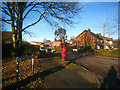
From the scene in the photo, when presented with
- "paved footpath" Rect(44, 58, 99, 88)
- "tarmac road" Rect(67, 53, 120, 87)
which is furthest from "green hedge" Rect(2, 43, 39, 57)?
"paved footpath" Rect(44, 58, 99, 88)

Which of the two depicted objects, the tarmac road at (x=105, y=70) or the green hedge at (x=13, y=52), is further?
the green hedge at (x=13, y=52)

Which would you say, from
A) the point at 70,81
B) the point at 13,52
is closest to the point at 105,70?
the point at 70,81

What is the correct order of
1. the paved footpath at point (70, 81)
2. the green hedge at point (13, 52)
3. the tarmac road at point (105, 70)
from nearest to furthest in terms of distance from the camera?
the paved footpath at point (70, 81), the tarmac road at point (105, 70), the green hedge at point (13, 52)

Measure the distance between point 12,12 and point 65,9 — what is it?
765cm

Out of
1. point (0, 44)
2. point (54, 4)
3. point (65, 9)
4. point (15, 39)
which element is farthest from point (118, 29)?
point (0, 44)

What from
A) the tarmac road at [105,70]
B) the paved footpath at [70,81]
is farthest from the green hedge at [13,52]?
the paved footpath at [70,81]

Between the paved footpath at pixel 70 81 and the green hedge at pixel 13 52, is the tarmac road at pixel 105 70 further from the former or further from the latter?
the green hedge at pixel 13 52

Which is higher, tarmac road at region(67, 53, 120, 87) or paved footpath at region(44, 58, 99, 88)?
paved footpath at region(44, 58, 99, 88)

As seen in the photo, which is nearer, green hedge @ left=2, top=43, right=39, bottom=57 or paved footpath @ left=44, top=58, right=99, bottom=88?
paved footpath @ left=44, top=58, right=99, bottom=88

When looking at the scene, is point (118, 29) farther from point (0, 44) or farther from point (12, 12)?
point (0, 44)

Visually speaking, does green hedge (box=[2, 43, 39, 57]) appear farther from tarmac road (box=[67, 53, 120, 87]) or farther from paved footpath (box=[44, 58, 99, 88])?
paved footpath (box=[44, 58, 99, 88])

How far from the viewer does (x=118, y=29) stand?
13.3m

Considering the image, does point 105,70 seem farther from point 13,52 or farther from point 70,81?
point 13,52

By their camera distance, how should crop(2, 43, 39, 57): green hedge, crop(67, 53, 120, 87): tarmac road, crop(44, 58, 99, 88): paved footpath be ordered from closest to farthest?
crop(44, 58, 99, 88): paved footpath
crop(67, 53, 120, 87): tarmac road
crop(2, 43, 39, 57): green hedge
